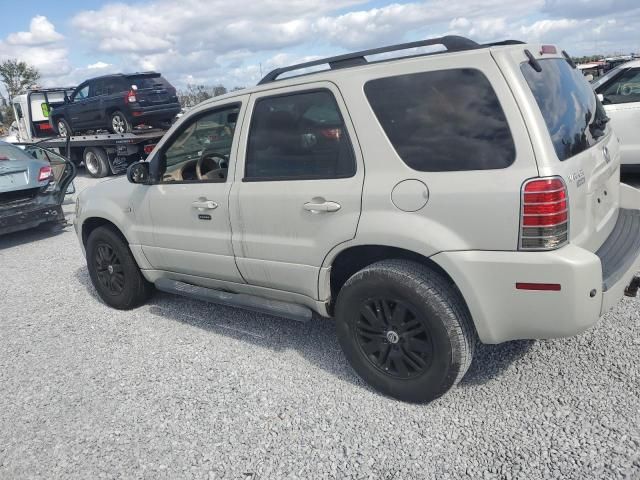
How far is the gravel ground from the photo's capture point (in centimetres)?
255

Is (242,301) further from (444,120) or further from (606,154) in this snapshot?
(606,154)

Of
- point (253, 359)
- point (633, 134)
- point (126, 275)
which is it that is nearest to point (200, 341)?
point (253, 359)

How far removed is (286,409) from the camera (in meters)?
3.06

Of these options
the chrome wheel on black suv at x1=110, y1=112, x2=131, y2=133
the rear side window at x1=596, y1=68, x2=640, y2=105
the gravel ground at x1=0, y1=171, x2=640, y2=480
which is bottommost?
the gravel ground at x1=0, y1=171, x2=640, y2=480

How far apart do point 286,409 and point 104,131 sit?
12.9m

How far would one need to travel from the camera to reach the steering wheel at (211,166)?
12.8 ft

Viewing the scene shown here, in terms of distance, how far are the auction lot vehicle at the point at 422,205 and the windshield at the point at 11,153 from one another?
→ 562 cm

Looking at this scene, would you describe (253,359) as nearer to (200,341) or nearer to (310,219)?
(200,341)

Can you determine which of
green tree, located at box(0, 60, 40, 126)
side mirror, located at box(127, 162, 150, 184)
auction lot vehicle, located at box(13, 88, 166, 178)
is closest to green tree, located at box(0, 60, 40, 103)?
green tree, located at box(0, 60, 40, 126)

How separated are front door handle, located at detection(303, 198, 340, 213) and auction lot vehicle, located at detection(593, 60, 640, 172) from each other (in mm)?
5668

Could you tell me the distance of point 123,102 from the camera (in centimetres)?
1291

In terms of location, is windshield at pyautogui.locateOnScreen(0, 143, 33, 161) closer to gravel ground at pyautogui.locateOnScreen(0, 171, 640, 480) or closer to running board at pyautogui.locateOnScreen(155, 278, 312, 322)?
gravel ground at pyautogui.locateOnScreen(0, 171, 640, 480)

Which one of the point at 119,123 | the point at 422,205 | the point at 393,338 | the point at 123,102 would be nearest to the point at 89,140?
the point at 119,123

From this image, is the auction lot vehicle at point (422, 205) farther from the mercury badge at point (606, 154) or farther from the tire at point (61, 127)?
the tire at point (61, 127)
